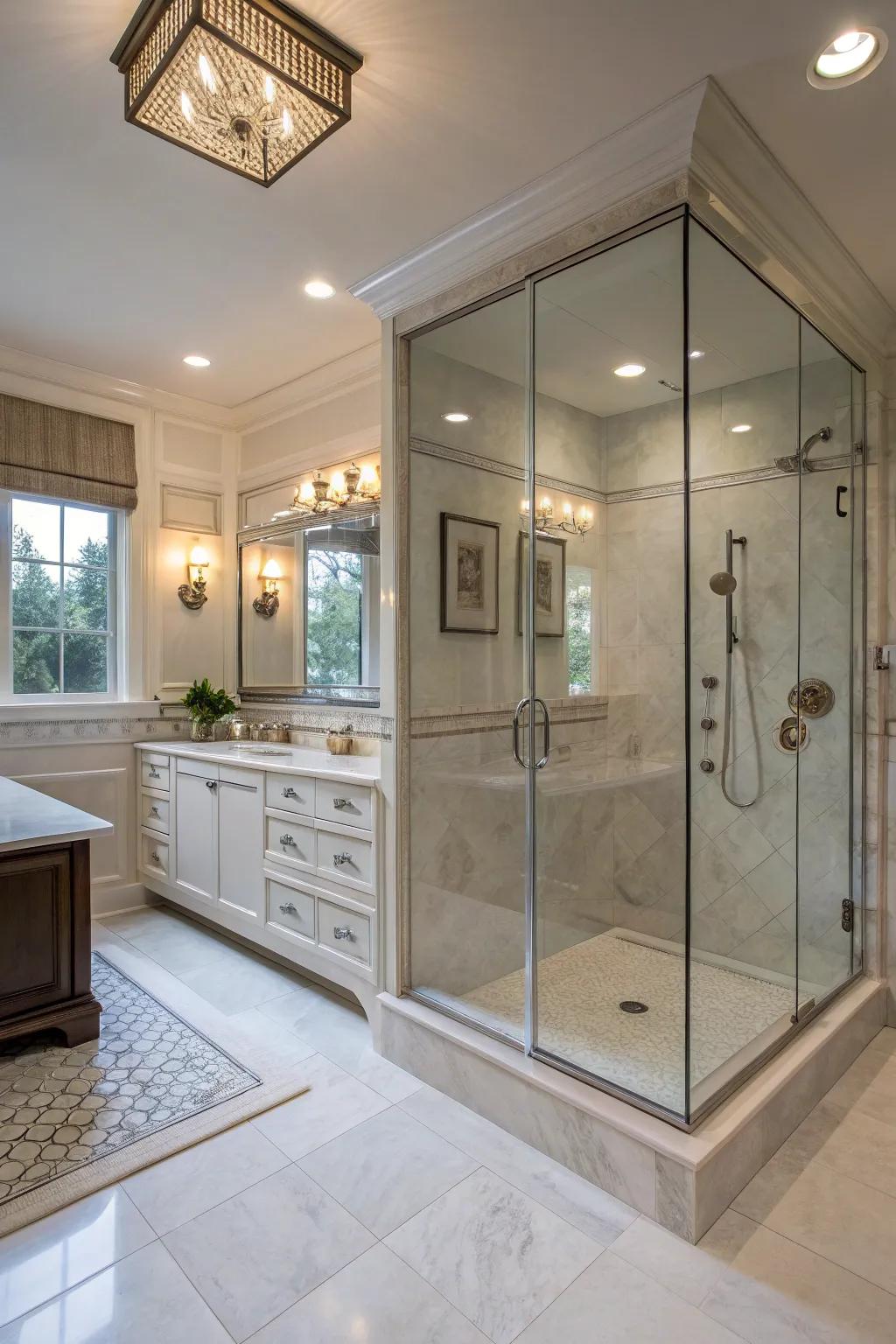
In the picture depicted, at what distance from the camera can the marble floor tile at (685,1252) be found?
1577 mm

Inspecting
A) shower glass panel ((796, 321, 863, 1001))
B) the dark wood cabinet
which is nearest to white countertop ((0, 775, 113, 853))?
the dark wood cabinet

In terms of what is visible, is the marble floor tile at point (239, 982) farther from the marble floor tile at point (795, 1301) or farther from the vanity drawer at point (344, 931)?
Answer: the marble floor tile at point (795, 1301)

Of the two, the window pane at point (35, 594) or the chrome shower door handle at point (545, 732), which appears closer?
the chrome shower door handle at point (545, 732)

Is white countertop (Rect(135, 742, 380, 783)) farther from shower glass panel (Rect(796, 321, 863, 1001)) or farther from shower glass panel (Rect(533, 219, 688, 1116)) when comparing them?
shower glass panel (Rect(796, 321, 863, 1001))

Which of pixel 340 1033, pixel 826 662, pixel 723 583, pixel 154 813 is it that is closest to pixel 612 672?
pixel 723 583

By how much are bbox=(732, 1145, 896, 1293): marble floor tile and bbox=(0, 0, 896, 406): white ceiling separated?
2615 millimetres

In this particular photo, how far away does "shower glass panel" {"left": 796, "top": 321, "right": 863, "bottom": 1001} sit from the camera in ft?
8.54

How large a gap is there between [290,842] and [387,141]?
7.62ft

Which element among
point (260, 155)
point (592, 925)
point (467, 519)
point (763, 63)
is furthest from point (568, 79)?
point (592, 925)

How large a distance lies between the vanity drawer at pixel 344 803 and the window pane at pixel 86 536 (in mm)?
2012

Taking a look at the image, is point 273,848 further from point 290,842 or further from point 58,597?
point 58,597

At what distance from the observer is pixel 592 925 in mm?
2531

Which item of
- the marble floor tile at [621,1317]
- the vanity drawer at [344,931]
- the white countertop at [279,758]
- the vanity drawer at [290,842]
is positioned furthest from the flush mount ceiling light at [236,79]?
the marble floor tile at [621,1317]

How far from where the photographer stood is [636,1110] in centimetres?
186
